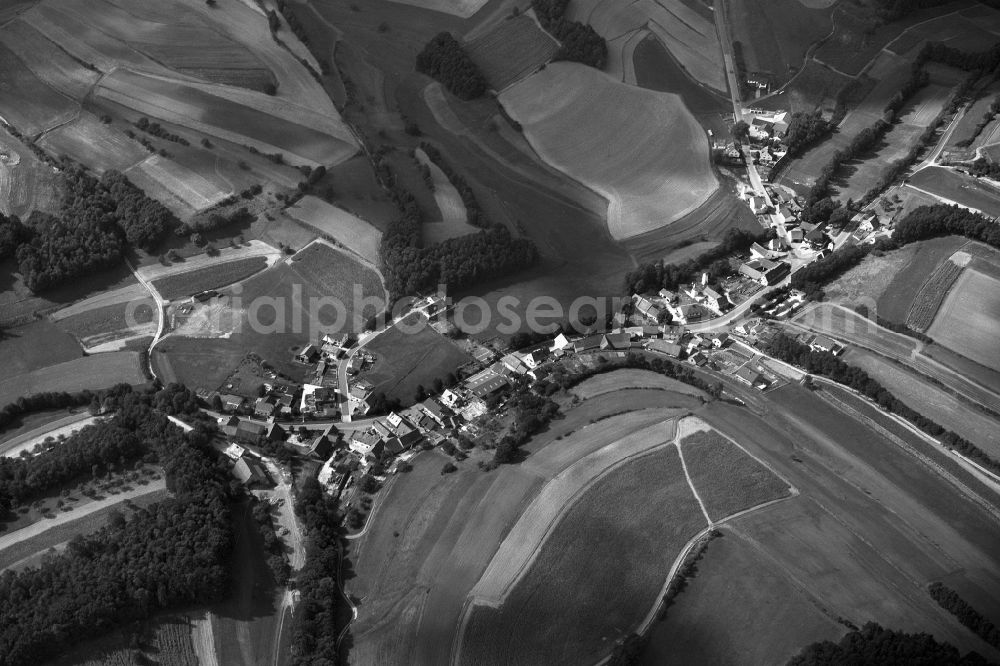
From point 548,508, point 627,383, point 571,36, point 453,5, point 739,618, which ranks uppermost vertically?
point 453,5

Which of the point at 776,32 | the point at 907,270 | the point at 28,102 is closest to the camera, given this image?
the point at 907,270

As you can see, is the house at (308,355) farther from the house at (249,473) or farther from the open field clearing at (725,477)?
the open field clearing at (725,477)

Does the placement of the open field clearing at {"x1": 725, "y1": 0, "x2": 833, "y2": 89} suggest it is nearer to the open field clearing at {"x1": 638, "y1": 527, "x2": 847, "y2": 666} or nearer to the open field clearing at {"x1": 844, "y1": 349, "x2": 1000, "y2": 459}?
the open field clearing at {"x1": 844, "y1": 349, "x2": 1000, "y2": 459}

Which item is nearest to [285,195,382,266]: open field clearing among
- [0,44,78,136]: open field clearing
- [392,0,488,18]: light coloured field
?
A: [0,44,78,136]: open field clearing

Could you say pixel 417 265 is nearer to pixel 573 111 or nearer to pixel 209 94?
pixel 573 111

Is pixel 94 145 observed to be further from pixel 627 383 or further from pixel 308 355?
pixel 627 383

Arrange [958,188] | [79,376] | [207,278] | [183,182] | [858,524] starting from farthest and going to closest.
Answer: [183,182] → [958,188] → [207,278] → [79,376] → [858,524]

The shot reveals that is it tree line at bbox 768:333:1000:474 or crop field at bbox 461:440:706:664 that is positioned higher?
tree line at bbox 768:333:1000:474

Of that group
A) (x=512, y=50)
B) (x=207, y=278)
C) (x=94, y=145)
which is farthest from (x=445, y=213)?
(x=94, y=145)
